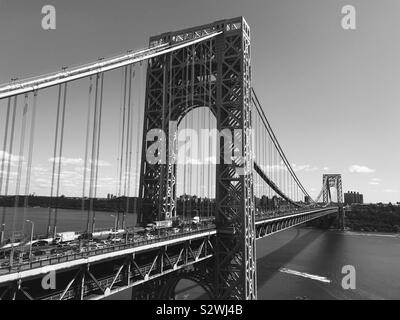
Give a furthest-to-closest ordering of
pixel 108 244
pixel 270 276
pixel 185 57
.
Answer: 1. pixel 270 276
2. pixel 185 57
3. pixel 108 244

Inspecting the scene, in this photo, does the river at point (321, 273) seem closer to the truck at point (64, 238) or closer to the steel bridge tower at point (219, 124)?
the steel bridge tower at point (219, 124)

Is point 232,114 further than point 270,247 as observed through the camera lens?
No

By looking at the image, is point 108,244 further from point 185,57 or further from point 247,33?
point 247,33

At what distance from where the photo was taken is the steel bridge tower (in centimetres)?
3712

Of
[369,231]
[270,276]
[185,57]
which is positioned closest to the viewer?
[185,57]

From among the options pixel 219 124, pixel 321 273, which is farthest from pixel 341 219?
pixel 219 124

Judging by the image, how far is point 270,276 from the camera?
66.2 m

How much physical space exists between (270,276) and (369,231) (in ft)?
441

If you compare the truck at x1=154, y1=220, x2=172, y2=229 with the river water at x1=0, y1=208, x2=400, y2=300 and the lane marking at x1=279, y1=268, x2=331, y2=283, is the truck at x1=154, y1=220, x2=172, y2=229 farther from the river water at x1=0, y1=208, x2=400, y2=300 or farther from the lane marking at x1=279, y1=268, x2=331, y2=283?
the lane marking at x1=279, y1=268, x2=331, y2=283

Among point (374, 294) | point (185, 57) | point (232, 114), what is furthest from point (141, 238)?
point (374, 294)

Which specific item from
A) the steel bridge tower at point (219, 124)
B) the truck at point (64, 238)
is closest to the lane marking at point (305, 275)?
the steel bridge tower at point (219, 124)

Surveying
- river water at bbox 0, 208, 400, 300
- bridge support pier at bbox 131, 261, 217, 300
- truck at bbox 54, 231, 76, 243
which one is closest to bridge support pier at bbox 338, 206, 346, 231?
river water at bbox 0, 208, 400, 300

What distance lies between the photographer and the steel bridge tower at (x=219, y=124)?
37.1 meters

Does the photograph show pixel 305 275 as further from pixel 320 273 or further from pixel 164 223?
pixel 164 223
